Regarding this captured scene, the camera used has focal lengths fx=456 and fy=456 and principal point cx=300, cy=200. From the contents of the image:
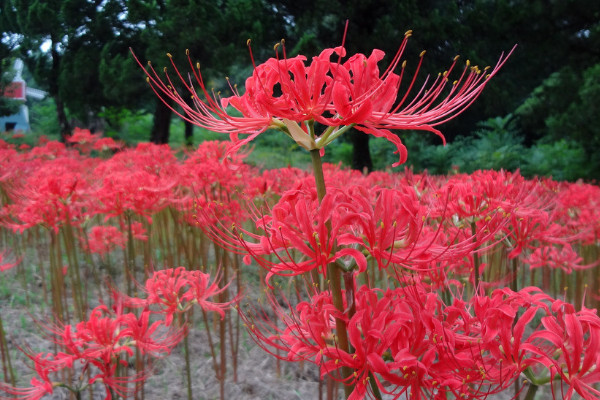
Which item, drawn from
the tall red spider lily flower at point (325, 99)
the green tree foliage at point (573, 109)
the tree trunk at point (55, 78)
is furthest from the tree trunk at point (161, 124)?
the tall red spider lily flower at point (325, 99)

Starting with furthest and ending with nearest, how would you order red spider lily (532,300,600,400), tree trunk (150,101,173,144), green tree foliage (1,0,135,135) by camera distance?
1. tree trunk (150,101,173,144)
2. green tree foliage (1,0,135,135)
3. red spider lily (532,300,600,400)

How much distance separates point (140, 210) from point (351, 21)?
5.58 metres

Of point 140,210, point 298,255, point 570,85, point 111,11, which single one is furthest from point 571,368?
point 111,11

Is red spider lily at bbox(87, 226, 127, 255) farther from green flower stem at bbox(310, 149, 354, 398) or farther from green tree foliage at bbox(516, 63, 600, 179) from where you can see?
green tree foliage at bbox(516, 63, 600, 179)

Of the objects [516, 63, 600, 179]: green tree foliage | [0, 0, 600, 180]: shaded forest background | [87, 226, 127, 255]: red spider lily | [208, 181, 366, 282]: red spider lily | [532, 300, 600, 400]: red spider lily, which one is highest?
[0, 0, 600, 180]: shaded forest background

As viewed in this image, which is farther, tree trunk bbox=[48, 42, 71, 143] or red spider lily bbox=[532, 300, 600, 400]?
tree trunk bbox=[48, 42, 71, 143]

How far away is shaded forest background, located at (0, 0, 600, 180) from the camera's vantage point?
714 cm

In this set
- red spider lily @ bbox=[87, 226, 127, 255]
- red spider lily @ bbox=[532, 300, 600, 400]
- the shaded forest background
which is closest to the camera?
red spider lily @ bbox=[532, 300, 600, 400]

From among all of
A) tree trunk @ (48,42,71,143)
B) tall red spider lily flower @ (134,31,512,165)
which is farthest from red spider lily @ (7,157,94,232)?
tree trunk @ (48,42,71,143)

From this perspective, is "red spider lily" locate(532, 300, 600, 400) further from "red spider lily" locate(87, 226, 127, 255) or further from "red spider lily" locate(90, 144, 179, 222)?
"red spider lily" locate(87, 226, 127, 255)

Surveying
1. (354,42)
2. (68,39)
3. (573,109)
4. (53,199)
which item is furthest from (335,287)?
(68,39)

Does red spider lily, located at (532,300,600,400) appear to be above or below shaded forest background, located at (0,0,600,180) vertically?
below

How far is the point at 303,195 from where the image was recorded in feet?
3.21

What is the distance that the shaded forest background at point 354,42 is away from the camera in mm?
7141
